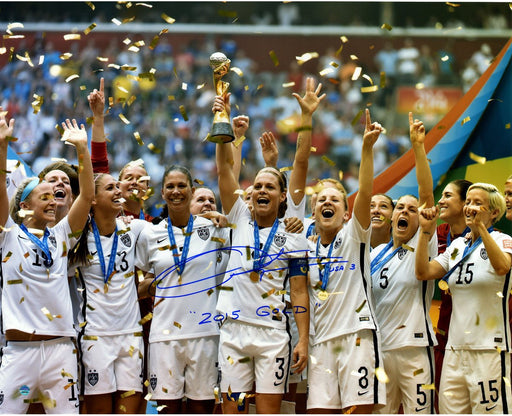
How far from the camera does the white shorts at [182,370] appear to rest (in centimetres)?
486

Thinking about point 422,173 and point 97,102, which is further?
point 97,102

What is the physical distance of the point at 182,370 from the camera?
491 cm

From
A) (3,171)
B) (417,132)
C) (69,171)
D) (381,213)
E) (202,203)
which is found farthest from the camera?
(202,203)

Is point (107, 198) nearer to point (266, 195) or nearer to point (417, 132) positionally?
point (266, 195)

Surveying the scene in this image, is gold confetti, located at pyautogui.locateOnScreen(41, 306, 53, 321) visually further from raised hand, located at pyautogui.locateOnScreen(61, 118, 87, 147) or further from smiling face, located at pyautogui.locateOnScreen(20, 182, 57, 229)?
raised hand, located at pyautogui.locateOnScreen(61, 118, 87, 147)

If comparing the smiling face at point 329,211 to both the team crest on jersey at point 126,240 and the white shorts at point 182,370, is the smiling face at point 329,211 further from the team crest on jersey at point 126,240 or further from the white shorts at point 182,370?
the team crest on jersey at point 126,240

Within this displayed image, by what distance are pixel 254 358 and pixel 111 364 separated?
919 mm

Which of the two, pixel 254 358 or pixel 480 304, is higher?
pixel 480 304

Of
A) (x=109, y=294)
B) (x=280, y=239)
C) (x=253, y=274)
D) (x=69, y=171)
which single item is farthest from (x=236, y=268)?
(x=69, y=171)

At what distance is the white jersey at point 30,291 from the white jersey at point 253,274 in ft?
3.25

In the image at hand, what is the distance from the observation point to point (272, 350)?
15.5ft

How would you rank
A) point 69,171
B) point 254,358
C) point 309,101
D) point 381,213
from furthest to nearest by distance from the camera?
point 381,213 < point 69,171 < point 309,101 < point 254,358

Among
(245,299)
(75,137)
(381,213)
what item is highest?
(75,137)

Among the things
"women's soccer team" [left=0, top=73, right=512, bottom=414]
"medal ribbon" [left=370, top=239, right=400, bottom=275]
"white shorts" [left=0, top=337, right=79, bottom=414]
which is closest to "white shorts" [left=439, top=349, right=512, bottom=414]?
"women's soccer team" [left=0, top=73, right=512, bottom=414]
